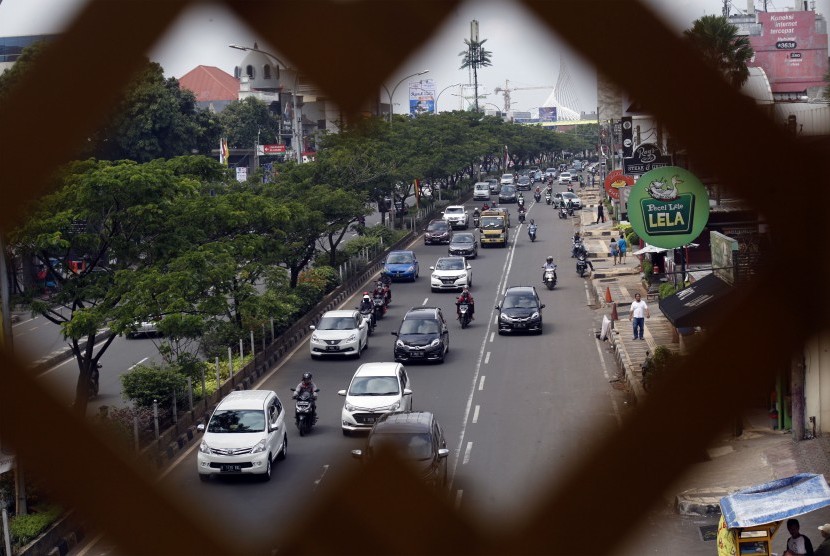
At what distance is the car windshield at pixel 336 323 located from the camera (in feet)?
Answer: 65.2

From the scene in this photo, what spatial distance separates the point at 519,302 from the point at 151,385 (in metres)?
10.1

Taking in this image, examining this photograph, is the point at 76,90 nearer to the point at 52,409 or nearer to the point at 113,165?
the point at 52,409

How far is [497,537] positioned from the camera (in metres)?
1.38

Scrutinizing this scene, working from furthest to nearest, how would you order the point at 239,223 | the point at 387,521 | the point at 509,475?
the point at 239,223, the point at 509,475, the point at 387,521

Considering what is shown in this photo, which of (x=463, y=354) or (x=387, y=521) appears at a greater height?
(x=387, y=521)

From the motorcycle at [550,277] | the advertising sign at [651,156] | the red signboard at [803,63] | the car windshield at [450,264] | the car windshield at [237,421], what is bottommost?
the motorcycle at [550,277]

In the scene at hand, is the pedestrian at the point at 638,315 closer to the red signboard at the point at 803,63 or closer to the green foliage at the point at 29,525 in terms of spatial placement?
the green foliage at the point at 29,525

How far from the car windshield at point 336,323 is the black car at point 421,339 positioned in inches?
44.4

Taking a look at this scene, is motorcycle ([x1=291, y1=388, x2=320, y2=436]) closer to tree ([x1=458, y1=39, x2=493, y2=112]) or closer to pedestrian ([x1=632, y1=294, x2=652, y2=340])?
pedestrian ([x1=632, y1=294, x2=652, y2=340])

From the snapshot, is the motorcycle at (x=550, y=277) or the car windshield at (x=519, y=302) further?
the motorcycle at (x=550, y=277)

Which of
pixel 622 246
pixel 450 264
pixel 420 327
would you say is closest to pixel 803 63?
pixel 420 327

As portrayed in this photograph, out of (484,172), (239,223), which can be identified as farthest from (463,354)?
(484,172)

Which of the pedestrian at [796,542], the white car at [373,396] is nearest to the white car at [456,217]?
the white car at [373,396]

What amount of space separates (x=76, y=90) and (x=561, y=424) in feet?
41.0
